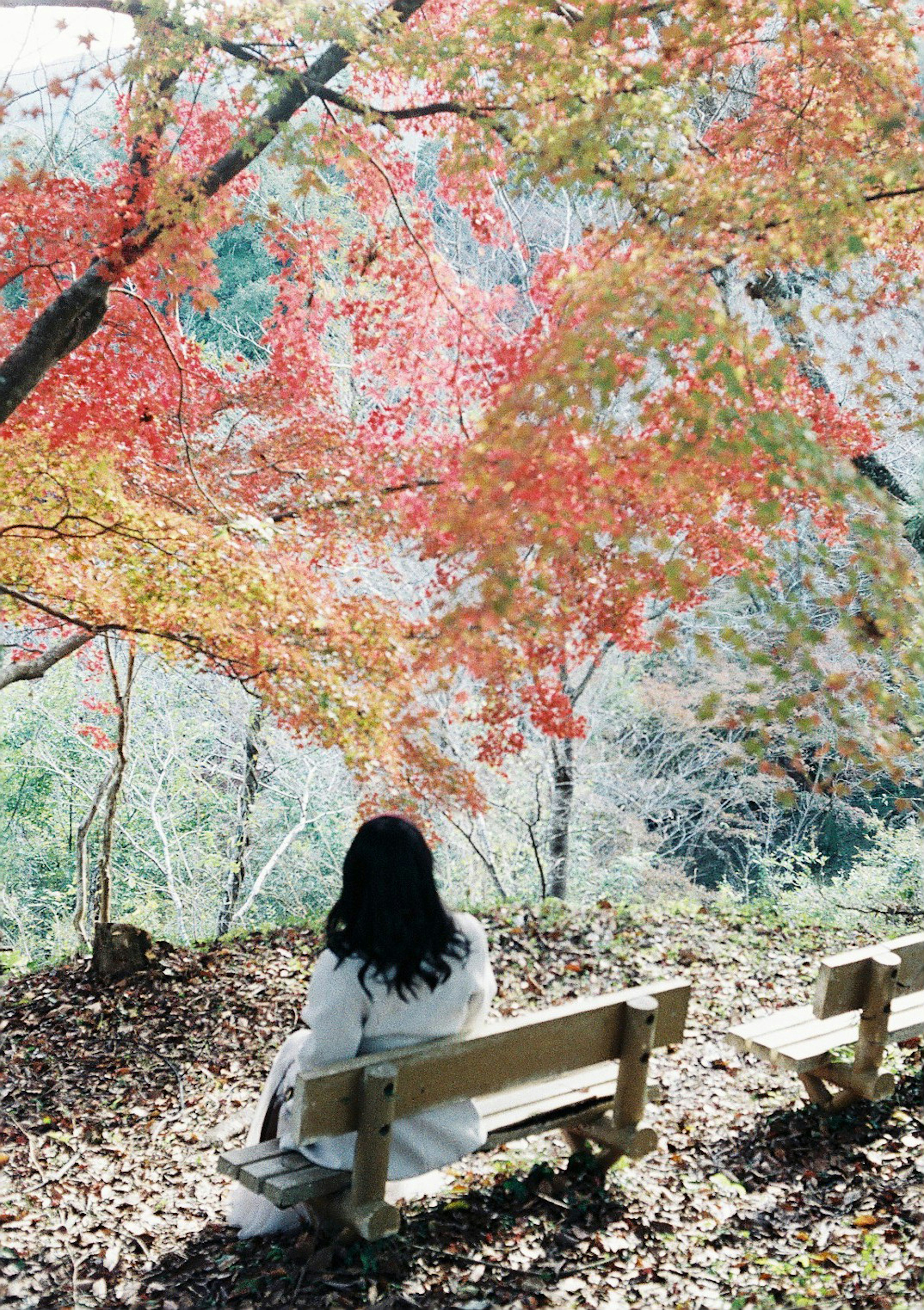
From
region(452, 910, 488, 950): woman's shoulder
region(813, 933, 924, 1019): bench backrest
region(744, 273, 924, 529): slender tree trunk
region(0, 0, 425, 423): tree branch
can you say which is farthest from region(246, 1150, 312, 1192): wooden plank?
region(744, 273, 924, 529): slender tree trunk

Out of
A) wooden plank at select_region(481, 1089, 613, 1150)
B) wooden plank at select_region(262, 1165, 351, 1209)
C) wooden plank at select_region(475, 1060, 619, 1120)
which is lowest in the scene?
wooden plank at select_region(262, 1165, 351, 1209)

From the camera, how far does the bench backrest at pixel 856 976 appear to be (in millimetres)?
3580

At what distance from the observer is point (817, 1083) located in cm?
394

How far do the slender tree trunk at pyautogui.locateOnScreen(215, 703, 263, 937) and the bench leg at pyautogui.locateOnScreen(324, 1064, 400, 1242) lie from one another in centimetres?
962

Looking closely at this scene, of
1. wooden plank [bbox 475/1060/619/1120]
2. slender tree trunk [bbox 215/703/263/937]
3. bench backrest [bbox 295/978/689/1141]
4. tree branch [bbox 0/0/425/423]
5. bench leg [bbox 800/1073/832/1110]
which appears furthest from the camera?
slender tree trunk [bbox 215/703/263/937]

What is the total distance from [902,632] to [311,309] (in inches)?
341

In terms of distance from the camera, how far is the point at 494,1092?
3.04 metres

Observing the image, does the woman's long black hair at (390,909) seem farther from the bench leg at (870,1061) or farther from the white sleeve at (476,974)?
the bench leg at (870,1061)

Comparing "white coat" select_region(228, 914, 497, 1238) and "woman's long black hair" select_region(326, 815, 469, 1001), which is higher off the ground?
"woman's long black hair" select_region(326, 815, 469, 1001)

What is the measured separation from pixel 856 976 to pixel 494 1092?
152cm

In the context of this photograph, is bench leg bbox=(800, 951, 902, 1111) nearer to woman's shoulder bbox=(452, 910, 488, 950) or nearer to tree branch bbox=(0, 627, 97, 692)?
woman's shoulder bbox=(452, 910, 488, 950)

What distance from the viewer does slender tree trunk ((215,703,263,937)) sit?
12.9 meters

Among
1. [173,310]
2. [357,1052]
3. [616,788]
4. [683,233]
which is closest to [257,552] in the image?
[173,310]

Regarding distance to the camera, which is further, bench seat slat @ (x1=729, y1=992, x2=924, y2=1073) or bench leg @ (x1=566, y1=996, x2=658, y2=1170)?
bench seat slat @ (x1=729, y1=992, x2=924, y2=1073)
